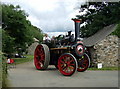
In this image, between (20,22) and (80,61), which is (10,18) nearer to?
(20,22)

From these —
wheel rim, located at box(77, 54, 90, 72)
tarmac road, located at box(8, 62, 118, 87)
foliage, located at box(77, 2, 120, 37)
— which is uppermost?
foliage, located at box(77, 2, 120, 37)

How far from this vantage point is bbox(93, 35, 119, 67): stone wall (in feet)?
44.9

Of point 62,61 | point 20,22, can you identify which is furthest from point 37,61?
point 20,22

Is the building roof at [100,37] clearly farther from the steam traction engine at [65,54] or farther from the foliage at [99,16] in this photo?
the steam traction engine at [65,54]

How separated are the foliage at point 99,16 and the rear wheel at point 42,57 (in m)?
8.81

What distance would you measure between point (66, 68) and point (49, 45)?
8.95ft

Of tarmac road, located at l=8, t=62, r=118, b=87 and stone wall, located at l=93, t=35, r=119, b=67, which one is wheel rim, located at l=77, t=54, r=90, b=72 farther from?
stone wall, located at l=93, t=35, r=119, b=67

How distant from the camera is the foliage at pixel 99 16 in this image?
18.3 meters

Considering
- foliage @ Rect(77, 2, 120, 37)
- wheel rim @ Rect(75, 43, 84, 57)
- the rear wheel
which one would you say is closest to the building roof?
foliage @ Rect(77, 2, 120, 37)

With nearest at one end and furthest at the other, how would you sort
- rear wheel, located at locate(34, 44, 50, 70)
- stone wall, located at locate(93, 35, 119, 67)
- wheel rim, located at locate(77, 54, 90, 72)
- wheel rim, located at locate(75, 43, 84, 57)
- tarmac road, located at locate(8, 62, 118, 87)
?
tarmac road, located at locate(8, 62, 118, 87) → wheel rim, located at locate(75, 43, 84, 57) → wheel rim, located at locate(77, 54, 90, 72) → rear wheel, located at locate(34, 44, 50, 70) → stone wall, located at locate(93, 35, 119, 67)

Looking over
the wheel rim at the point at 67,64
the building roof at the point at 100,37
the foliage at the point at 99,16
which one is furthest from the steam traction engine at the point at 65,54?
the foliage at the point at 99,16

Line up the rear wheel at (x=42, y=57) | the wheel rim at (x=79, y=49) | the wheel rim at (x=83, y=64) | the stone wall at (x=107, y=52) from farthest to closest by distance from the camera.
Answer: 1. the stone wall at (x=107, y=52)
2. the rear wheel at (x=42, y=57)
3. the wheel rim at (x=83, y=64)
4. the wheel rim at (x=79, y=49)

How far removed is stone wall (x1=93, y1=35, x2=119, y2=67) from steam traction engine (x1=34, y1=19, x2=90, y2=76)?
293cm

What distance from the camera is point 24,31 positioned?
65.3 feet
